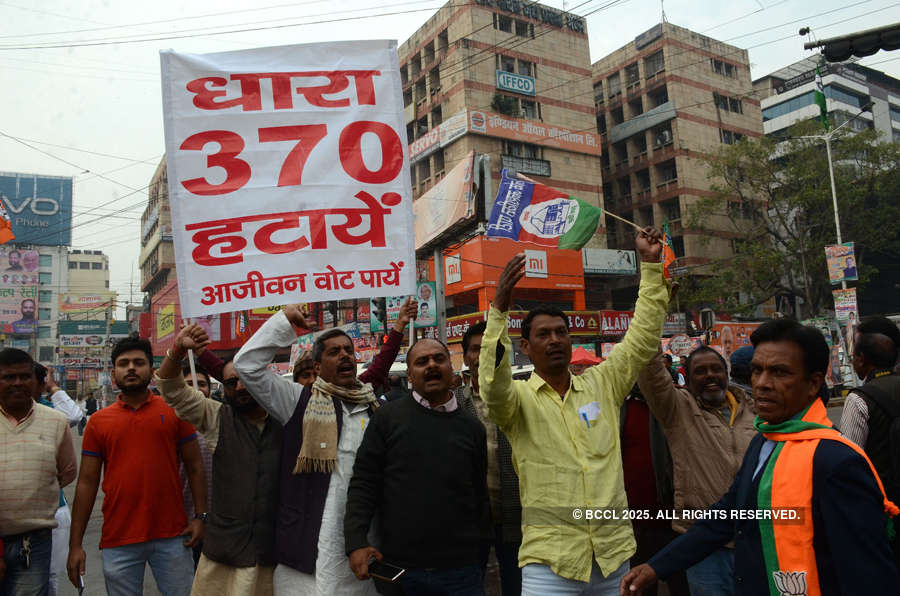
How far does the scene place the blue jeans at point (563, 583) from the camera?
2.60m

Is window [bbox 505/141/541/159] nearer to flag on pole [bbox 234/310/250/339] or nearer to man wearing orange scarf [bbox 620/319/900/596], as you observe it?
flag on pole [bbox 234/310/250/339]

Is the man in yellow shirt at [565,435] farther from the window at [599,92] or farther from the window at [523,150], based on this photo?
the window at [599,92]

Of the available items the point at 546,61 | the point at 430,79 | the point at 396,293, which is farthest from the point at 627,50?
the point at 396,293

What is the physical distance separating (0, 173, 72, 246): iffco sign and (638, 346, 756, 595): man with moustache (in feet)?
258

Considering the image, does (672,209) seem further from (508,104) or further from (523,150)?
(508,104)

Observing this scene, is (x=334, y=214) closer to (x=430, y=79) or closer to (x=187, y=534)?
(x=187, y=534)

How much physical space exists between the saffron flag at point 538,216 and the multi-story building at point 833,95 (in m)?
42.9

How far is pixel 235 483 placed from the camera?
351 cm

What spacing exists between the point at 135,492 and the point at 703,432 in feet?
10.2

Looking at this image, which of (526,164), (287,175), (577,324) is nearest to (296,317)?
(287,175)

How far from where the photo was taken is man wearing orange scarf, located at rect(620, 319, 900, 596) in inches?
67.9

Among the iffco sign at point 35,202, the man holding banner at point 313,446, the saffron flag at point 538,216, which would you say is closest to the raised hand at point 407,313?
the man holding banner at point 313,446

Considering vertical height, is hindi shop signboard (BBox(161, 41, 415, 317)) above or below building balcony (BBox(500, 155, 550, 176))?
below

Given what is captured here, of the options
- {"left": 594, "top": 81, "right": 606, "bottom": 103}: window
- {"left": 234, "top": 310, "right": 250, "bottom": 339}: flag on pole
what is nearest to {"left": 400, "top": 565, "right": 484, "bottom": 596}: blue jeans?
{"left": 234, "top": 310, "right": 250, "bottom": 339}: flag on pole
